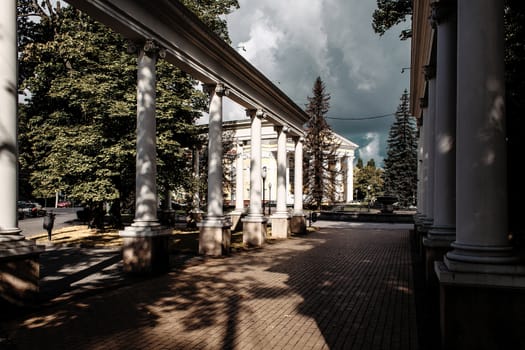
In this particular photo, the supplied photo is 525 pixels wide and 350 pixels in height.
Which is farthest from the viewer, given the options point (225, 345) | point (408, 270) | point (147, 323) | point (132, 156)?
point (132, 156)

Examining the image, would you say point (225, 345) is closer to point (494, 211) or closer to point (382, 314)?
point (382, 314)

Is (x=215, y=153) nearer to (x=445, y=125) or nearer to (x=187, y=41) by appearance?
(x=187, y=41)

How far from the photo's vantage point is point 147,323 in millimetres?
A: 6047

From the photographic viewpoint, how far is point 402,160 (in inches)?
2308

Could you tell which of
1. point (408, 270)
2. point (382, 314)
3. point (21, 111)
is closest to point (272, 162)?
point (21, 111)

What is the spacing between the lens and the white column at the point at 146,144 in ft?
34.6

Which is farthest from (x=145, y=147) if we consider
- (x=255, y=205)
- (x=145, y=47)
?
(x=255, y=205)

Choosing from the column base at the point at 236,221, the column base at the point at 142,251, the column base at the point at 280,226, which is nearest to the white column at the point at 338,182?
the column base at the point at 236,221

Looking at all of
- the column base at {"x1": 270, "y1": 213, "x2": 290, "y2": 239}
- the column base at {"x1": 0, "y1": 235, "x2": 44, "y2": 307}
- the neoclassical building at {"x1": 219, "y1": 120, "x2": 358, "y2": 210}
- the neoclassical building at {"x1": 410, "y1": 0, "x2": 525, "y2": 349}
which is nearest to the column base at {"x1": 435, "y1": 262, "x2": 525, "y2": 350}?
the neoclassical building at {"x1": 410, "y1": 0, "x2": 525, "y2": 349}

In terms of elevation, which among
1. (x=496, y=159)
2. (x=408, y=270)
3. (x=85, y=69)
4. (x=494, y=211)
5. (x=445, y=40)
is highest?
(x=85, y=69)

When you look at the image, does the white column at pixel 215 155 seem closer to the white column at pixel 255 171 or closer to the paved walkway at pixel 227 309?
the paved walkway at pixel 227 309

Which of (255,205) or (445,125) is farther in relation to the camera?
(255,205)

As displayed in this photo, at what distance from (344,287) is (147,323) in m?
4.58

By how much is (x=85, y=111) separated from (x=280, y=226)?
1157cm
